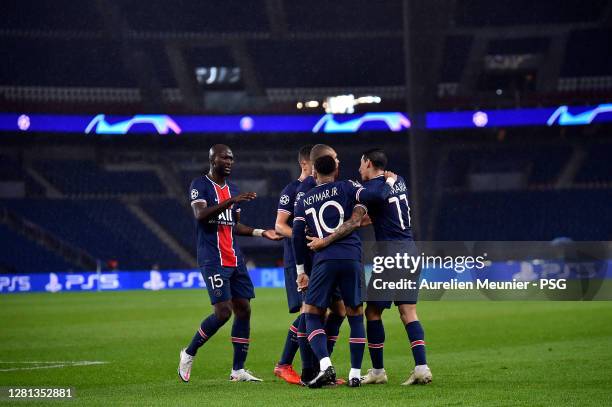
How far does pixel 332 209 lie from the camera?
9.02 m

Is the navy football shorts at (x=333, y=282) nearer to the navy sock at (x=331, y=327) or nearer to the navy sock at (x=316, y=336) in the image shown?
the navy sock at (x=316, y=336)

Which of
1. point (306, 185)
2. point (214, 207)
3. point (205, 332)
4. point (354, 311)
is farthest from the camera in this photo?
point (205, 332)

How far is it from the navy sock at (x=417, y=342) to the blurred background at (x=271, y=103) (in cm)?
3357

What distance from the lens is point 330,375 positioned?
346 inches

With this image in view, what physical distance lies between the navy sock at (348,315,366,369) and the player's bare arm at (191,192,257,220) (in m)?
1.57

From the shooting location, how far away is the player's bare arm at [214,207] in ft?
31.2

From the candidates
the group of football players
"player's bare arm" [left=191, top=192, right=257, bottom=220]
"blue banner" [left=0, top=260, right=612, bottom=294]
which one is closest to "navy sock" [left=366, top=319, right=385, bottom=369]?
the group of football players

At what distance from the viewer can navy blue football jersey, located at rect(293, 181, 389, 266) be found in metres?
8.99

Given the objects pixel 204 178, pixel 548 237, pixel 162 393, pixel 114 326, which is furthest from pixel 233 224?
pixel 548 237

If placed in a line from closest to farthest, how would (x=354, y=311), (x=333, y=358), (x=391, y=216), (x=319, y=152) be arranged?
1. (x=319, y=152)
2. (x=354, y=311)
3. (x=391, y=216)
4. (x=333, y=358)

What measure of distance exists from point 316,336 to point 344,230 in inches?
39.8

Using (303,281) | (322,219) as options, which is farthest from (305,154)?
(303,281)

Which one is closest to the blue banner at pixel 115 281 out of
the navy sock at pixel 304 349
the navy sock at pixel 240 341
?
the navy sock at pixel 240 341

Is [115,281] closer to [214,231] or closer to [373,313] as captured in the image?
[214,231]
